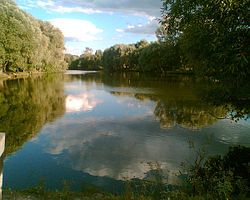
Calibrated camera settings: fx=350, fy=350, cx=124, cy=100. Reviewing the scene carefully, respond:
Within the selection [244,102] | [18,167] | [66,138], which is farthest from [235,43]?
[66,138]

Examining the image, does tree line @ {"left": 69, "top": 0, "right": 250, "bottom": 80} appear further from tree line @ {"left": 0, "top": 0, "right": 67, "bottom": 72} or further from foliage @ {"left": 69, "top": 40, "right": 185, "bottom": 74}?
tree line @ {"left": 0, "top": 0, "right": 67, "bottom": 72}

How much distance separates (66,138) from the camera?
69.7 feet

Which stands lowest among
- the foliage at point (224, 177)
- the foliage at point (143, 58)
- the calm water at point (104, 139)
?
the calm water at point (104, 139)

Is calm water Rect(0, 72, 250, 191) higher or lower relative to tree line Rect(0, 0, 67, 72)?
lower

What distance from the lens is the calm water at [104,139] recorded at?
47.7ft

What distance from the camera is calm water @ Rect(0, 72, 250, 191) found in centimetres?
1453

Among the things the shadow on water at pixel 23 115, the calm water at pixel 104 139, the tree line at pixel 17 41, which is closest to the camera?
the calm water at pixel 104 139

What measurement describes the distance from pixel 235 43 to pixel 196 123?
15517mm

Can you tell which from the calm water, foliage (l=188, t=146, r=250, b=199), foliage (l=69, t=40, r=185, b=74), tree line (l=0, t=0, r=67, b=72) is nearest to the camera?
foliage (l=188, t=146, r=250, b=199)

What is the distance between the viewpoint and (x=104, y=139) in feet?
68.9

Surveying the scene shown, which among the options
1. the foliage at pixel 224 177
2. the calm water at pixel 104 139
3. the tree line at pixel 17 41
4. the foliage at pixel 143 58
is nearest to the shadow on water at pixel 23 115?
the calm water at pixel 104 139

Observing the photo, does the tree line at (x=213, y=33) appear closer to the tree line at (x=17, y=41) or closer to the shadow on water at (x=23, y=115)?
the shadow on water at (x=23, y=115)

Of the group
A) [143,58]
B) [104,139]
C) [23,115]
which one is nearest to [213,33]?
[104,139]

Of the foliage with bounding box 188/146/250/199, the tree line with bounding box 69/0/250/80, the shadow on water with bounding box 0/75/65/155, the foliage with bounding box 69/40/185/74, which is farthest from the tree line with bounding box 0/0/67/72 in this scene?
the foliage with bounding box 188/146/250/199
